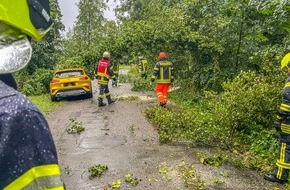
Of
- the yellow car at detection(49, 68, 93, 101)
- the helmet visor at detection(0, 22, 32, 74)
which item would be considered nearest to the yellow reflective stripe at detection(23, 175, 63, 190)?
the helmet visor at detection(0, 22, 32, 74)

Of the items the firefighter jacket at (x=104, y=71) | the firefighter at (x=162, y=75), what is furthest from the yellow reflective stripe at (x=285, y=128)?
the firefighter jacket at (x=104, y=71)

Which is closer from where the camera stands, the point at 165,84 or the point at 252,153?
the point at 252,153

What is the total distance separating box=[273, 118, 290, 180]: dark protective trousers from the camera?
18.5ft

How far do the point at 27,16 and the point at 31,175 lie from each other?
0.49m

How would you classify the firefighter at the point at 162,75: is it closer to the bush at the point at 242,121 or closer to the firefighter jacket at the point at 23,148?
the bush at the point at 242,121

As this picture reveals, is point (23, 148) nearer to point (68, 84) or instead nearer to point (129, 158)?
point (129, 158)

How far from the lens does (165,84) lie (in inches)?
478

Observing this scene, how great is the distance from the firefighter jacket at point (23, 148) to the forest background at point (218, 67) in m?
5.77

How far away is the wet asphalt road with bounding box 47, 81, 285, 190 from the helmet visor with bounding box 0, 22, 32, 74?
4556 mm

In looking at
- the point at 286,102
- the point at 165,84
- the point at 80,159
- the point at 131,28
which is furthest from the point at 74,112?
the point at 286,102

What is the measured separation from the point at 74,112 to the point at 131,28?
4.45 metres

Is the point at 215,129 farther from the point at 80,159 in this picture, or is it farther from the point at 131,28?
the point at 131,28

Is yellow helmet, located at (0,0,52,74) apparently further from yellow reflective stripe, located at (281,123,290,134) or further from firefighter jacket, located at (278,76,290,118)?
yellow reflective stripe, located at (281,123,290,134)

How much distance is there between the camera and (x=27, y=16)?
3.53 feet
